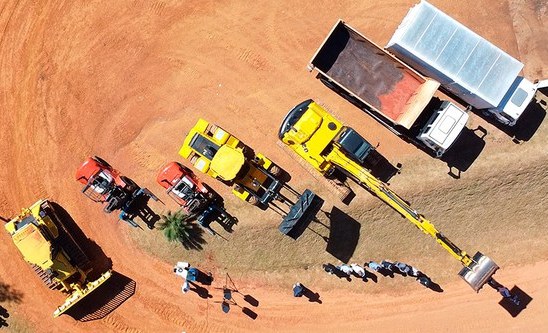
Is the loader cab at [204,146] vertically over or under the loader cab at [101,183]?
over

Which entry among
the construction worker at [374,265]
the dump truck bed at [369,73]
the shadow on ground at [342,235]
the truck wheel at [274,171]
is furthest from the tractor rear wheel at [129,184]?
the construction worker at [374,265]

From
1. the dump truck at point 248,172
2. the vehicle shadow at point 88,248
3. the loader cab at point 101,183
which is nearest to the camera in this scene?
the dump truck at point 248,172

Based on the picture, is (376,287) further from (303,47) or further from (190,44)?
(190,44)

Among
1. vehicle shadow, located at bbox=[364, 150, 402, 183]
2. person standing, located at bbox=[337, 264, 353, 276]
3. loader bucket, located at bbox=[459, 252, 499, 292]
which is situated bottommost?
person standing, located at bbox=[337, 264, 353, 276]

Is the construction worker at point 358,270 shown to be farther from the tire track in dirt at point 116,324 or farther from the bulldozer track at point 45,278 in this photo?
the bulldozer track at point 45,278

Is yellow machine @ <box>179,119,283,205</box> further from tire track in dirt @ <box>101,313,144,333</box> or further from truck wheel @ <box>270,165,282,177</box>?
tire track in dirt @ <box>101,313,144,333</box>

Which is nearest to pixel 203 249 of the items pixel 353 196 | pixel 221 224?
pixel 221 224

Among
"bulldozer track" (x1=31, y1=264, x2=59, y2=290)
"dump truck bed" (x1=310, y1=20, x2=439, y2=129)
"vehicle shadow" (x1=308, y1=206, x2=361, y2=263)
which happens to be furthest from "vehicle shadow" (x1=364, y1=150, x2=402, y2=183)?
"bulldozer track" (x1=31, y1=264, x2=59, y2=290)

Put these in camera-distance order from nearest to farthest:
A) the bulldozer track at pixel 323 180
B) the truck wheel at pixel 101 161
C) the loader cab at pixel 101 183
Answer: the loader cab at pixel 101 183 < the bulldozer track at pixel 323 180 < the truck wheel at pixel 101 161
